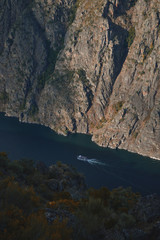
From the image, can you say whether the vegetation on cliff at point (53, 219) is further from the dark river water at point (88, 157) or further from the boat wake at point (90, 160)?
the boat wake at point (90, 160)

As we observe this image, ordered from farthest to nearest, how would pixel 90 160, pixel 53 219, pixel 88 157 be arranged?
pixel 88 157, pixel 90 160, pixel 53 219

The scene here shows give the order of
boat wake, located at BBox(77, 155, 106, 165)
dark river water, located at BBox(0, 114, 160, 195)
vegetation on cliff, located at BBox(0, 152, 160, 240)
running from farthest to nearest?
boat wake, located at BBox(77, 155, 106, 165) < dark river water, located at BBox(0, 114, 160, 195) < vegetation on cliff, located at BBox(0, 152, 160, 240)

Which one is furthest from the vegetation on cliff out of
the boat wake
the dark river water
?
the boat wake

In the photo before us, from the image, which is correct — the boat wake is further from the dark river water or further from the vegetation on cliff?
the vegetation on cliff

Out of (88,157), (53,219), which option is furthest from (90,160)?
(53,219)

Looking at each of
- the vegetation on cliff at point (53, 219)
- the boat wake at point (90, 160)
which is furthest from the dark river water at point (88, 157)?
the vegetation on cliff at point (53, 219)

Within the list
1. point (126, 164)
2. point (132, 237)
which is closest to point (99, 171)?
point (126, 164)

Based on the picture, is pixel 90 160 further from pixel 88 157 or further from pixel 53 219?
pixel 53 219

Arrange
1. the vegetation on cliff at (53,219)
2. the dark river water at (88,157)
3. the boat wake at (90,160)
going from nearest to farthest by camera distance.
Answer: the vegetation on cliff at (53,219) < the dark river water at (88,157) < the boat wake at (90,160)
